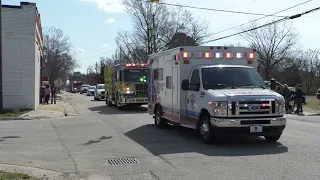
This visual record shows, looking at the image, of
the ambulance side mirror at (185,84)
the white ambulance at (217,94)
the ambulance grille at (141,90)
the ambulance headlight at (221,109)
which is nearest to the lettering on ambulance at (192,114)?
the white ambulance at (217,94)

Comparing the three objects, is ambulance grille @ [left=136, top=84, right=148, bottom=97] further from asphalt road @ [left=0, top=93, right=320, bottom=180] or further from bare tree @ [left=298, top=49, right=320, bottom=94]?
bare tree @ [left=298, top=49, right=320, bottom=94]

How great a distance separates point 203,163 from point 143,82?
1651cm

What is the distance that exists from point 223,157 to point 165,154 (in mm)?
1388

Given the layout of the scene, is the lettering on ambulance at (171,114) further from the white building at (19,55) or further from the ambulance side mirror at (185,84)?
the white building at (19,55)

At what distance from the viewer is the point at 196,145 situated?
35.1 feet

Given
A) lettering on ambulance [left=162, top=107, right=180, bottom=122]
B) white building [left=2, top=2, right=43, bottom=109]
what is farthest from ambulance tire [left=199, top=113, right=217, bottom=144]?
white building [left=2, top=2, right=43, bottom=109]

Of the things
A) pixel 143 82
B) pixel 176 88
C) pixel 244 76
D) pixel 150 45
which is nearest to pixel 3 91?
pixel 143 82

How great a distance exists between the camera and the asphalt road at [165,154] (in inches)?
296

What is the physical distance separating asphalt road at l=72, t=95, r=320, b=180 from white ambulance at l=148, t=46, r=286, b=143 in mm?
506

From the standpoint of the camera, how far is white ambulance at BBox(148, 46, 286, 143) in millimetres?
9969

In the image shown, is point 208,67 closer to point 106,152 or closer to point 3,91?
point 106,152

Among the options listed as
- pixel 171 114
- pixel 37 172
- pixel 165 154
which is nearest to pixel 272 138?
pixel 165 154

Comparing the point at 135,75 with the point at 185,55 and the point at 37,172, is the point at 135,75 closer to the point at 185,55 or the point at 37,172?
the point at 185,55

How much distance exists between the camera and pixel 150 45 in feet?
188
